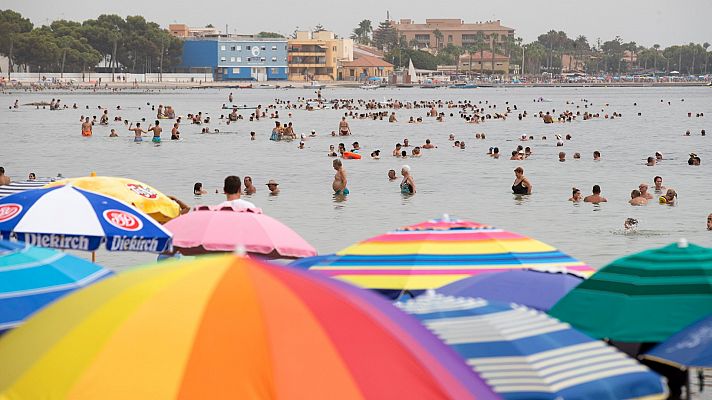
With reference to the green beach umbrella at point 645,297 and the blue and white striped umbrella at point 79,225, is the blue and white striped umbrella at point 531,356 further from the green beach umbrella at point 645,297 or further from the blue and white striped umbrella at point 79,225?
the blue and white striped umbrella at point 79,225

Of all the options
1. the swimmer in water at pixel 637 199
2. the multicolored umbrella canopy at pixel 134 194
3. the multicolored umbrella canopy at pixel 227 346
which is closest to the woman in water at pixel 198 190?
the swimmer in water at pixel 637 199

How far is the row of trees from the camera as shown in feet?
561

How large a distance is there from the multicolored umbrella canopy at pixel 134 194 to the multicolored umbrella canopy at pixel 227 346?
796cm

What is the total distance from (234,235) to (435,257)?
228 cm

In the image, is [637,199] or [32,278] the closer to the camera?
[32,278]

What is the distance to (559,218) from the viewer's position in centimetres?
2503

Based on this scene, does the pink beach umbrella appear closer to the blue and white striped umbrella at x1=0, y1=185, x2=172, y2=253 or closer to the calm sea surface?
the blue and white striped umbrella at x1=0, y1=185, x2=172, y2=253

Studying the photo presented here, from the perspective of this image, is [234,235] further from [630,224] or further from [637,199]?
[637,199]

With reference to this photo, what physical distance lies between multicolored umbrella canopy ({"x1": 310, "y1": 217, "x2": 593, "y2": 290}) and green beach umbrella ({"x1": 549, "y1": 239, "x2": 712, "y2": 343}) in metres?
1.39

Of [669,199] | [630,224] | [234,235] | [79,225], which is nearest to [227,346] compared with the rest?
[234,235]

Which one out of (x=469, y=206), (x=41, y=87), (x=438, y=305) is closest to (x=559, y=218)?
(x=469, y=206)

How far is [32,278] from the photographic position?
665 centimetres

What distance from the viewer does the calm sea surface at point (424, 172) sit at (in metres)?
23.4

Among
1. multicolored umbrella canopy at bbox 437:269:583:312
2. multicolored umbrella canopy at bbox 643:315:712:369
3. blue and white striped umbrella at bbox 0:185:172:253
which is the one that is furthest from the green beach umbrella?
blue and white striped umbrella at bbox 0:185:172:253
